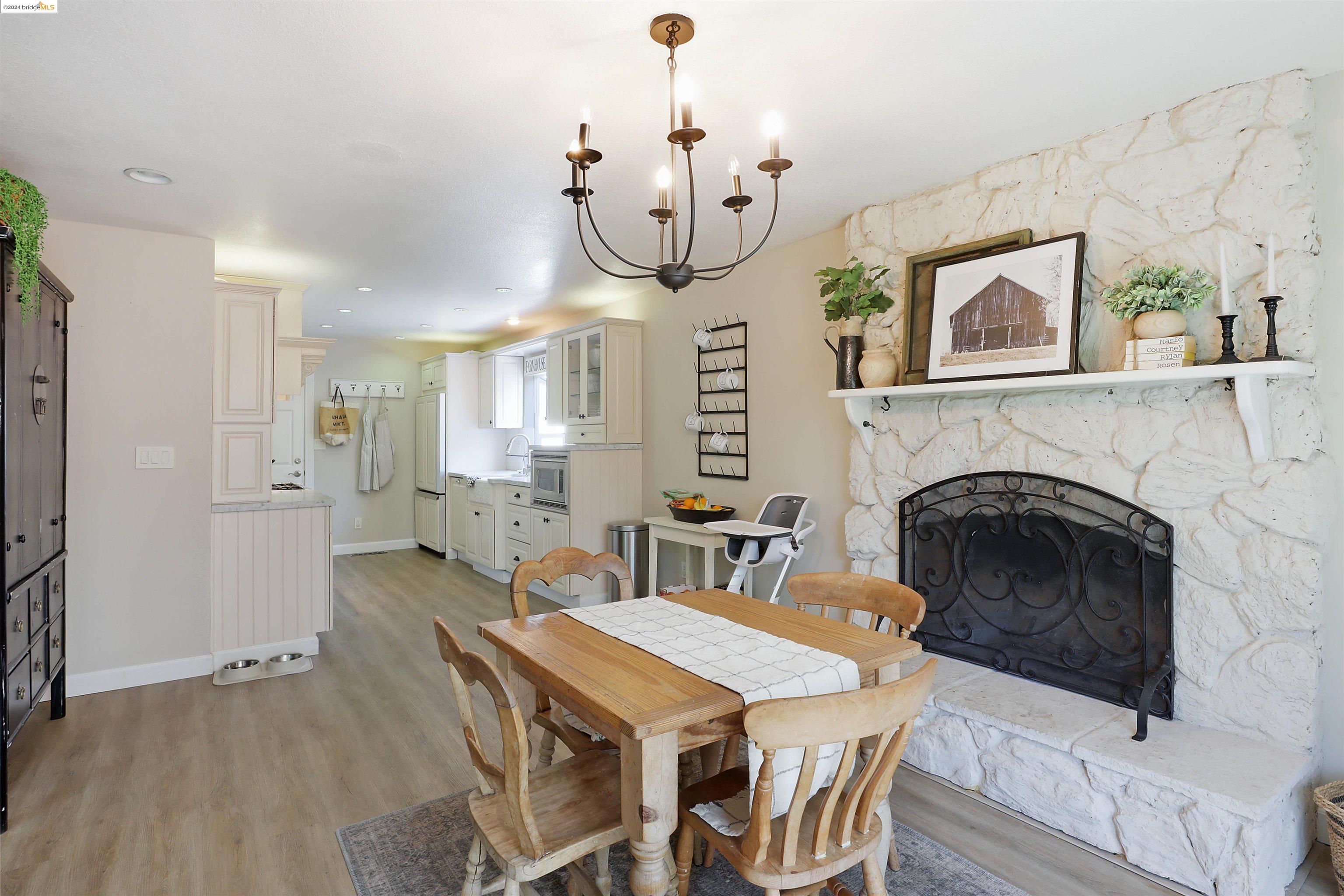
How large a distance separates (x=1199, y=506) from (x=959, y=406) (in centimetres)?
95

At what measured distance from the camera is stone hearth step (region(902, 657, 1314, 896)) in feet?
6.19

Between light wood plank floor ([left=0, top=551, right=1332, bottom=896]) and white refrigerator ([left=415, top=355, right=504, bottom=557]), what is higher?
white refrigerator ([left=415, top=355, right=504, bottom=557])

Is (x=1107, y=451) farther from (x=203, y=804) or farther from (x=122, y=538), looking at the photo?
(x=122, y=538)

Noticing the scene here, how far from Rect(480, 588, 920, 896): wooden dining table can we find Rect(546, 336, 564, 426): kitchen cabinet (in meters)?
3.73

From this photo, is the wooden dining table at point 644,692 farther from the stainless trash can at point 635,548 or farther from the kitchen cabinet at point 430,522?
the kitchen cabinet at point 430,522

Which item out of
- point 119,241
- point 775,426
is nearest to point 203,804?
point 119,241

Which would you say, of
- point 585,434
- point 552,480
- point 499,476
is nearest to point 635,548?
point 552,480

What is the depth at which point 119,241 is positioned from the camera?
11.8ft

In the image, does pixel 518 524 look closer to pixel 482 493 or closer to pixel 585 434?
pixel 482 493

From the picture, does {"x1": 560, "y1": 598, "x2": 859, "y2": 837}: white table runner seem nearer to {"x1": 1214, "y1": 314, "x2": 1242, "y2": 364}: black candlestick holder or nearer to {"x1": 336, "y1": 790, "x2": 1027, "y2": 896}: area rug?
{"x1": 336, "y1": 790, "x2": 1027, "y2": 896}: area rug

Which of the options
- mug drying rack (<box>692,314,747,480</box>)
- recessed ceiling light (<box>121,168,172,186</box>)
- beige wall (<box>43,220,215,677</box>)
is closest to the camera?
recessed ceiling light (<box>121,168,172,186</box>)

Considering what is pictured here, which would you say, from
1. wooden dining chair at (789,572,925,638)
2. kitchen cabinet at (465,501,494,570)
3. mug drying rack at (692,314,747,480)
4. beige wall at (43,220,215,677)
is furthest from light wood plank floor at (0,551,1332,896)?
kitchen cabinet at (465,501,494,570)

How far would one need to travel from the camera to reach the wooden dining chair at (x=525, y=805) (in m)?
1.39

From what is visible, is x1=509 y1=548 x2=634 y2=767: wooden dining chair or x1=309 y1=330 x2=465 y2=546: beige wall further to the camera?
x1=309 y1=330 x2=465 y2=546: beige wall
